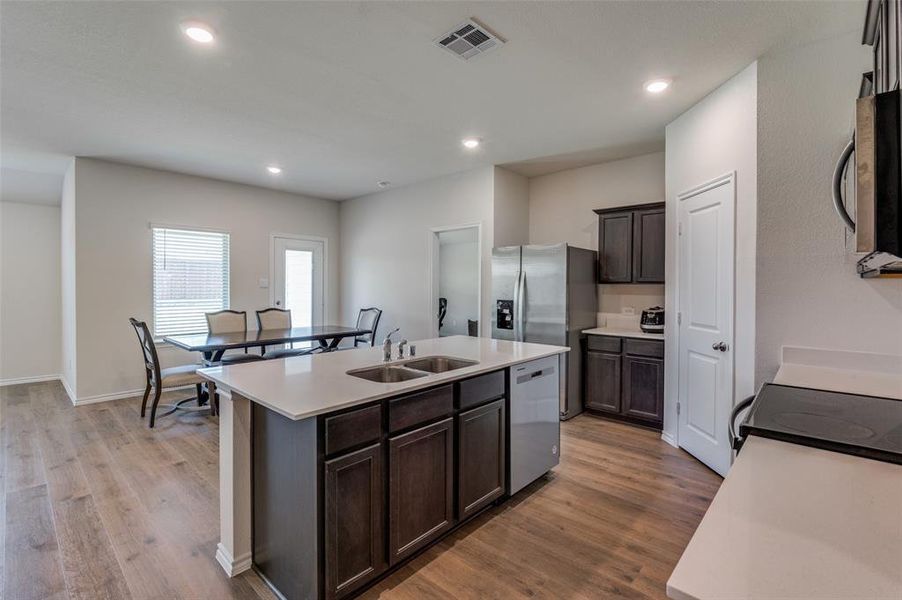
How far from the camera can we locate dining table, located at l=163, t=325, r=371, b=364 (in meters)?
3.99

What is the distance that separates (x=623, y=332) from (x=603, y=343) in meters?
0.23

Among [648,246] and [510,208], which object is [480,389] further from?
[510,208]

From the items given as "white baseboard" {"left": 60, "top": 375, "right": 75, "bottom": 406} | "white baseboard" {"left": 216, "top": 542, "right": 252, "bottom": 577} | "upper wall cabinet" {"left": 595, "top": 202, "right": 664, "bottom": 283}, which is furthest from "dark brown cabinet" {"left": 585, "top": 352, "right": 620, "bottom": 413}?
"white baseboard" {"left": 60, "top": 375, "right": 75, "bottom": 406}

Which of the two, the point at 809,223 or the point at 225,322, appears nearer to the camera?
the point at 809,223

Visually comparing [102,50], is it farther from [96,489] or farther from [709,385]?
[709,385]

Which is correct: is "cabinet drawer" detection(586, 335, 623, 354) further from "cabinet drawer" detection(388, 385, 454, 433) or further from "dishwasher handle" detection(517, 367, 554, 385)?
"cabinet drawer" detection(388, 385, 454, 433)

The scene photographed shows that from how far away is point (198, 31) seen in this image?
232 centimetres

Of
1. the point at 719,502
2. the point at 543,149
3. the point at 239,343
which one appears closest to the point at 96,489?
the point at 239,343

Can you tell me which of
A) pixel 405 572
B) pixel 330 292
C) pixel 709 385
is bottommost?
pixel 405 572

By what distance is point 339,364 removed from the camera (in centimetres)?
243

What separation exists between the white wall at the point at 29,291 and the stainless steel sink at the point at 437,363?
6485mm

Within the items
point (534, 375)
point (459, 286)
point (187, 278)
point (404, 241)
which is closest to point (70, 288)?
point (187, 278)

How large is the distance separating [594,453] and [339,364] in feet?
7.39

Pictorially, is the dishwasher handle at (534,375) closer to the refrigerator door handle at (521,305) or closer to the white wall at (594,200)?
the refrigerator door handle at (521,305)
